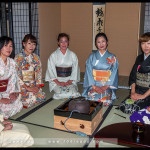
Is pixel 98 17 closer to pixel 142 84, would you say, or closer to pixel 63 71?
pixel 63 71

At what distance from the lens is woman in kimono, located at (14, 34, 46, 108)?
13.5 feet

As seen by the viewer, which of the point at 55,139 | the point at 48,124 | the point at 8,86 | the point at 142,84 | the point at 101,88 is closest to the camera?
the point at 55,139

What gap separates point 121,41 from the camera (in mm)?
7230

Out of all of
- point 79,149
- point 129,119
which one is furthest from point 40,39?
point 79,149

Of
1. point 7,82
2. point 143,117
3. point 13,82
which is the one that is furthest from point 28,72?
point 143,117

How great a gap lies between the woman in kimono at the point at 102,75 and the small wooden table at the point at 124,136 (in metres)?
1.79

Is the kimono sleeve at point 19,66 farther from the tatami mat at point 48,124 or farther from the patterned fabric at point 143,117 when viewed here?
the patterned fabric at point 143,117

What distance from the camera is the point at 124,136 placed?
6.86ft

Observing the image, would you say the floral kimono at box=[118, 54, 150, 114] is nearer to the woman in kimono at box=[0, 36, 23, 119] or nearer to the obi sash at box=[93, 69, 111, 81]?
the obi sash at box=[93, 69, 111, 81]

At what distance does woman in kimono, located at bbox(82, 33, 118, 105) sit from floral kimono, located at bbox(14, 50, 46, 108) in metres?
1.18

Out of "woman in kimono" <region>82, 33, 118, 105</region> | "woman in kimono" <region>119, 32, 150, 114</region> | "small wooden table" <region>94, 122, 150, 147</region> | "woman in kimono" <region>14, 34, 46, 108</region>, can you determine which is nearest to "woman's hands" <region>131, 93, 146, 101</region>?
"woman in kimono" <region>119, 32, 150, 114</region>

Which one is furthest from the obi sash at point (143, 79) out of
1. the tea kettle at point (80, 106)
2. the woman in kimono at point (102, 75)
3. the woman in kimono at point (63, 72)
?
the woman in kimono at point (63, 72)

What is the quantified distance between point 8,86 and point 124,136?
248 cm

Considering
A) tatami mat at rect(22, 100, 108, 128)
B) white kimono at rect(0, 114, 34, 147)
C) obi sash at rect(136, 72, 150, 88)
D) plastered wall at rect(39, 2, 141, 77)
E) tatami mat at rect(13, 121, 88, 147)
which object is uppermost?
plastered wall at rect(39, 2, 141, 77)
